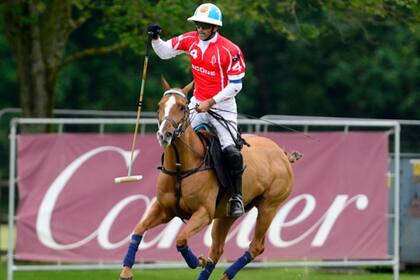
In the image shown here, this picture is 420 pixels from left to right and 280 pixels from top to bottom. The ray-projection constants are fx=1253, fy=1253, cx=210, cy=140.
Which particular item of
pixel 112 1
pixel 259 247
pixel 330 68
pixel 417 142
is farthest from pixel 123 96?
pixel 259 247

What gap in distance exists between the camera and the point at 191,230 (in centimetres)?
1245

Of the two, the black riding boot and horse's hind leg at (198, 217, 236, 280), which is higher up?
the black riding boot

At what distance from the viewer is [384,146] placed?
15859mm

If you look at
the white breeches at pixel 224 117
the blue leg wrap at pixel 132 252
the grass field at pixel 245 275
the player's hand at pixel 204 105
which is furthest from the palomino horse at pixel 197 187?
the grass field at pixel 245 275

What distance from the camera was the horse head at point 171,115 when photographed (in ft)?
38.4

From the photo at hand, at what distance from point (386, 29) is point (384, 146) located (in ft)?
98.3

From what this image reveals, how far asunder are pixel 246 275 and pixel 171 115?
5146mm

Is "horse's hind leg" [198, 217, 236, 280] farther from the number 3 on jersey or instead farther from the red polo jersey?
the number 3 on jersey

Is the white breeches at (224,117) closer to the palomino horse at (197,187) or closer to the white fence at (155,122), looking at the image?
the palomino horse at (197,187)

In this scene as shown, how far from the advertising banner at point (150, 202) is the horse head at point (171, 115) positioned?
10.1 feet

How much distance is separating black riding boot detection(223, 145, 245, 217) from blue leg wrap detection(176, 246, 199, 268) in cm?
76

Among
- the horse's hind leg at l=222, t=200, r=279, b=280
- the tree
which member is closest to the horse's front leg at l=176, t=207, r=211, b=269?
the horse's hind leg at l=222, t=200, r=279, b=280

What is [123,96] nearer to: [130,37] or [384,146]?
[130,37]

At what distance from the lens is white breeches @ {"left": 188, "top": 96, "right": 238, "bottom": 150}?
517 inches
